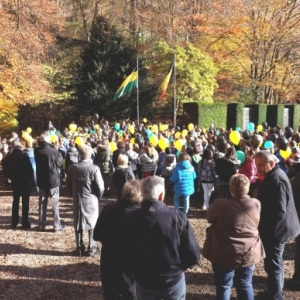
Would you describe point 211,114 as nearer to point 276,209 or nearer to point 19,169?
point 19,169

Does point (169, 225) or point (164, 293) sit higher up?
point (169, 225)

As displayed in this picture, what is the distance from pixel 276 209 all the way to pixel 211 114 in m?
21.1

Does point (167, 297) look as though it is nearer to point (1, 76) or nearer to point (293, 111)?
point (1, 76)

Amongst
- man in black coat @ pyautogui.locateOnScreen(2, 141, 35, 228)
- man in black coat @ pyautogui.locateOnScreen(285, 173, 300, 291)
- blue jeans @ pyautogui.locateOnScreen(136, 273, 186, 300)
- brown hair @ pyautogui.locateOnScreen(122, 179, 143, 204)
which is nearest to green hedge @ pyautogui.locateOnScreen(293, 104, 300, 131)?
man in black coat @ pyautogui.locateOnScreen(2, 141, 35, 228)

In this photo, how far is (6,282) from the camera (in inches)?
195

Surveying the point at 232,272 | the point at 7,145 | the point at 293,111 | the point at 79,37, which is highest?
the point at 79,37

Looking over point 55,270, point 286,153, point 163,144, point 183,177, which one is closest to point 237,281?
point 55,270

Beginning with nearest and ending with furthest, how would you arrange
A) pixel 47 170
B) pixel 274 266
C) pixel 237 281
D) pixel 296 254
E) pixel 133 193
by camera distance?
pixel 133 193
pixel 237 281
pixel 274 266
pixel 296 254
pixel 47 170

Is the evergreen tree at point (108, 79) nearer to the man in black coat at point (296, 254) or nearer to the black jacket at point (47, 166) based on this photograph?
the black jacket at point (47, 166)

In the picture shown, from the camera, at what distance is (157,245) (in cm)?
275

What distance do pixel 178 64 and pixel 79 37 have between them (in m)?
15.2

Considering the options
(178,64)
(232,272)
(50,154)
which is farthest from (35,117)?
(232,272)

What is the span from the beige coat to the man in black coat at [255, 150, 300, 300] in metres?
0.45

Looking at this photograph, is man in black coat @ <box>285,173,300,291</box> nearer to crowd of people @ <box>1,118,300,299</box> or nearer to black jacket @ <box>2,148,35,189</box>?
crowd of people @ <box>1,118,300,299</box>
